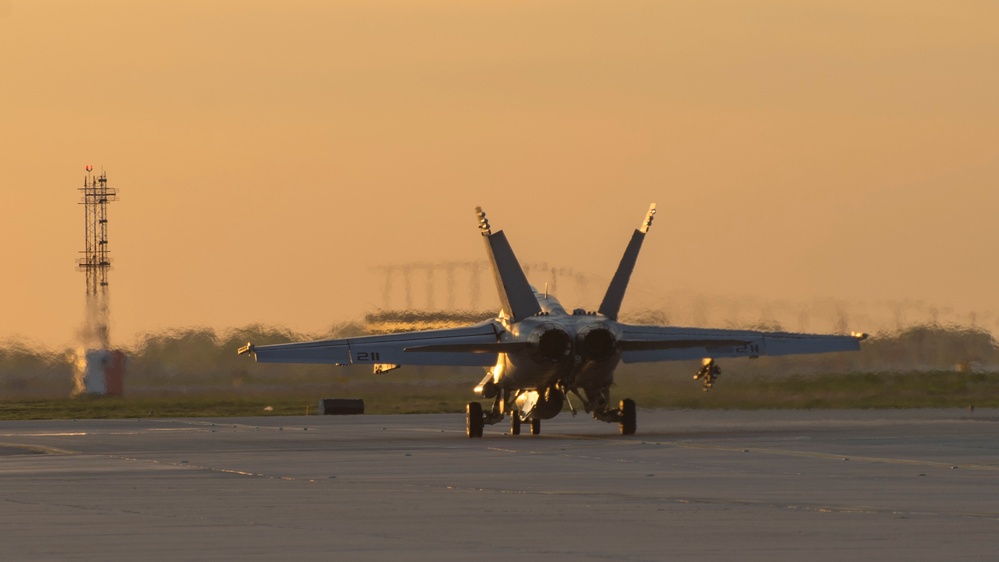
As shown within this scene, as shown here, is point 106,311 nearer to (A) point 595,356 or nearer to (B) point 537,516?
(A) point 595,356

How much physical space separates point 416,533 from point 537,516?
2.05 m

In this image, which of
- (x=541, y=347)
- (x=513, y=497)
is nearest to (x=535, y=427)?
(x=541, y=347)

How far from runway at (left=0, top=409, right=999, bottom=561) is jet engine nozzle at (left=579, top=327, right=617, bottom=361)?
1861 mm

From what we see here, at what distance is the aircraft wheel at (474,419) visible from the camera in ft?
127

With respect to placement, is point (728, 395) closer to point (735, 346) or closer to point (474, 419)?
point (735, 346)

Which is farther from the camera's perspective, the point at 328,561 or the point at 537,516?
the point at 537,516

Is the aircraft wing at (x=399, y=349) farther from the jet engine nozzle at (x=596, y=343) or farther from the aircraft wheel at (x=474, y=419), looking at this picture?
the jet engine nozzle at (x=596, y=343)

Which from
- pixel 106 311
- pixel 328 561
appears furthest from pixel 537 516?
pixel 106 311

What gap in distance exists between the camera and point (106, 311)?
6719cm

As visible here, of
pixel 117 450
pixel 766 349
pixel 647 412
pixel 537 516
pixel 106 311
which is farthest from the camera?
pixel 106 311

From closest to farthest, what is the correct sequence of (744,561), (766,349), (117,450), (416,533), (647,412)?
(744,561), (416,533), (117,450), (766,349), (647,412)

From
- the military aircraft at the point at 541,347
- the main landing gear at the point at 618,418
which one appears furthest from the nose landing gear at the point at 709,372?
the main landing gear at the point at 618,418

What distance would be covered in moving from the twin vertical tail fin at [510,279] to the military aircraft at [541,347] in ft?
0.07

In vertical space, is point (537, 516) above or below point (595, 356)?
below
